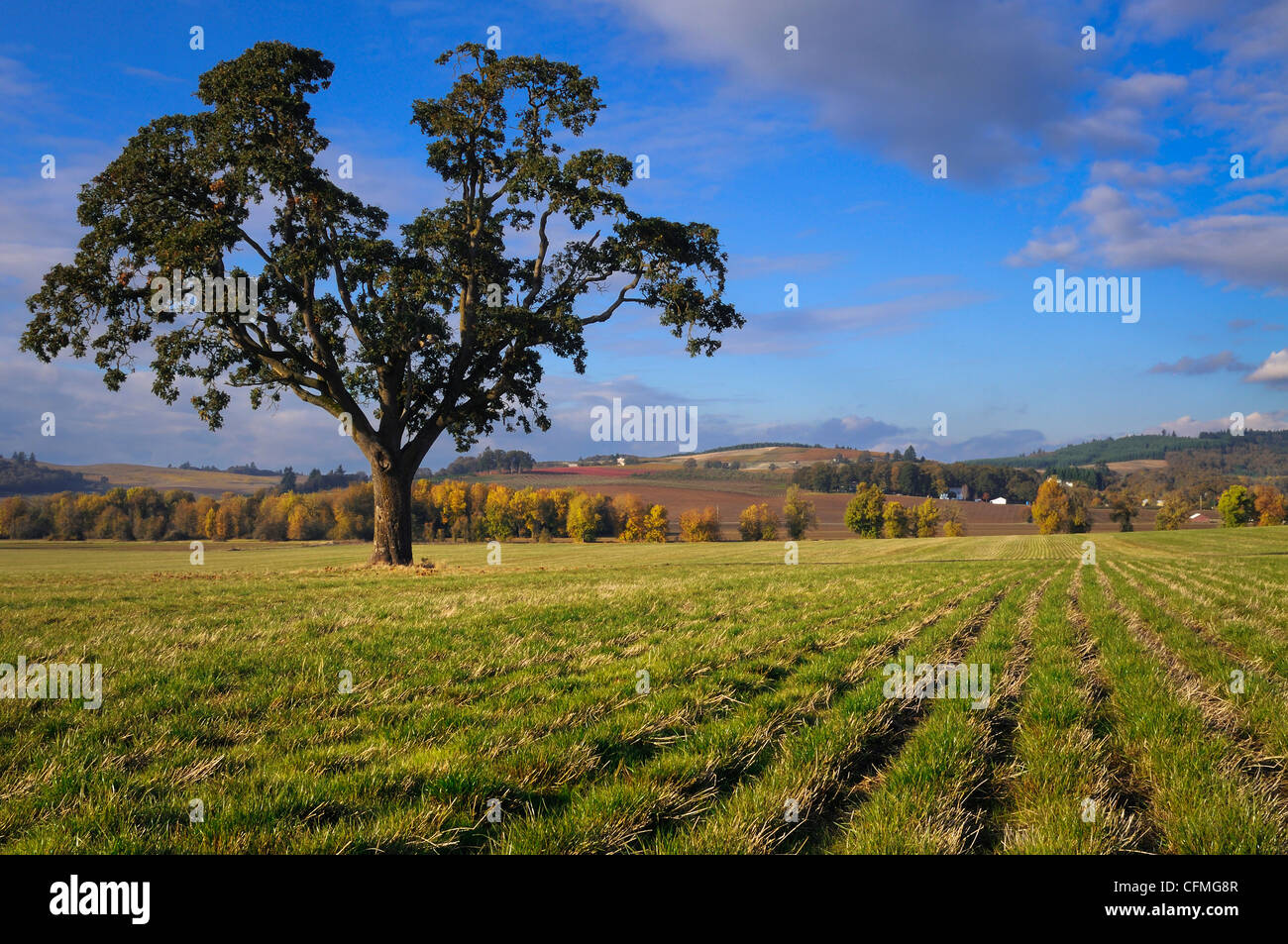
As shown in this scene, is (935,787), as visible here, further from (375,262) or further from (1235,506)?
(1235,506)

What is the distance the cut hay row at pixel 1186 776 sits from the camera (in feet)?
13.1

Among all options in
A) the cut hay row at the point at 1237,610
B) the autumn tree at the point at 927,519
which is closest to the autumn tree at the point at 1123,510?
the autumn tree at the point at 927,519

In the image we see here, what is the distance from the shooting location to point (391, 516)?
85.5ft

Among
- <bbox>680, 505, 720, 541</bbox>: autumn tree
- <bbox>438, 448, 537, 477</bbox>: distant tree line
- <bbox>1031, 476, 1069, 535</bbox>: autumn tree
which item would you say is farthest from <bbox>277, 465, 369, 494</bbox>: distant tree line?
<bbox>1031, 476, 1069, 535</bbox>: autumn tree

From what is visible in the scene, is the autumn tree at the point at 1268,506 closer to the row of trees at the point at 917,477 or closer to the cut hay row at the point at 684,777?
the row of trees at the point at 917,477

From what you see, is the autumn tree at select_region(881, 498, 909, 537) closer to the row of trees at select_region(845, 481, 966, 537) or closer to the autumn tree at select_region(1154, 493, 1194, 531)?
the row of trees at select_region(845, 481, 966, 537)

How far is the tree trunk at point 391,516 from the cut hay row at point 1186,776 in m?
23.2

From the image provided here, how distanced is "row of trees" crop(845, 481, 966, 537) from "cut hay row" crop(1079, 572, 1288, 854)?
109 metres

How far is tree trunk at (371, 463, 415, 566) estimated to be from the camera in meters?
25.8

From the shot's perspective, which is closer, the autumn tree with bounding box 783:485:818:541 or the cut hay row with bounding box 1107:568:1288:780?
the cut hay row with bounding box 1107:568:1288:780

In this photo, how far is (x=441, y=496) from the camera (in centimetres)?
11425

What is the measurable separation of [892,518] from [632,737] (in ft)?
375
